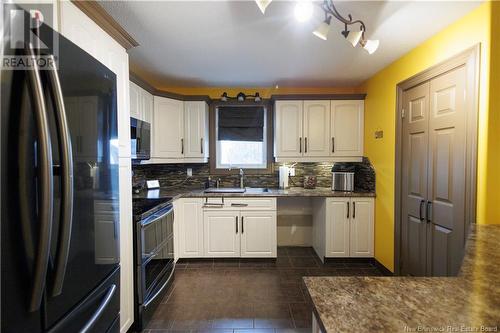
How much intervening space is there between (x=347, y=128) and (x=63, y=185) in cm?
330

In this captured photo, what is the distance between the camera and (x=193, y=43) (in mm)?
2191

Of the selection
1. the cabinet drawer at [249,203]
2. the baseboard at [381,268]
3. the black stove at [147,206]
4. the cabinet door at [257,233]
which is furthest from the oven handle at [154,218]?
the baseboard at [381,268]

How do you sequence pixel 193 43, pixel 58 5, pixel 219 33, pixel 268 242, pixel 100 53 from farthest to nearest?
1. pixel 268 242
2. pixel 193 43
3. pixel 219 33
4. pixel 100 53
5. pixel 58 5

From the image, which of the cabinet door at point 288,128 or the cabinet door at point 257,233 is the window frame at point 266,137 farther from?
the cabinet door at point 257,233

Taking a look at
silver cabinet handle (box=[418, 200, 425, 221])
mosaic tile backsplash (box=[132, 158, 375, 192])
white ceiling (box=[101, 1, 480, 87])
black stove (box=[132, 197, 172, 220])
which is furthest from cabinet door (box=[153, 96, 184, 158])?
silver cabinet handle (box=[418, 200, 425, 221])

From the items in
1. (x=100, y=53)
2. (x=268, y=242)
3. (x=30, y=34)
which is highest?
(x=100, y=53)

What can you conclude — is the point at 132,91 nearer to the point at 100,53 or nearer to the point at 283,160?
the point at 100,53

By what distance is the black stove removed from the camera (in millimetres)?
1869

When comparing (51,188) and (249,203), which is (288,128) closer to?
(249,203)

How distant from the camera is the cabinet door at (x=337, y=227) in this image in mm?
3033

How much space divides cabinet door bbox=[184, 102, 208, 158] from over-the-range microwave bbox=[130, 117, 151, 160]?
71 centimetres

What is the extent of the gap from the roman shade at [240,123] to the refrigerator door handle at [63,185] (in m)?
2.88

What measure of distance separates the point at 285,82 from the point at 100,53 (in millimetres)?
2432

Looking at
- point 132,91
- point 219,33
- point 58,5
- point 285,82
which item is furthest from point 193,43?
point 285,82
